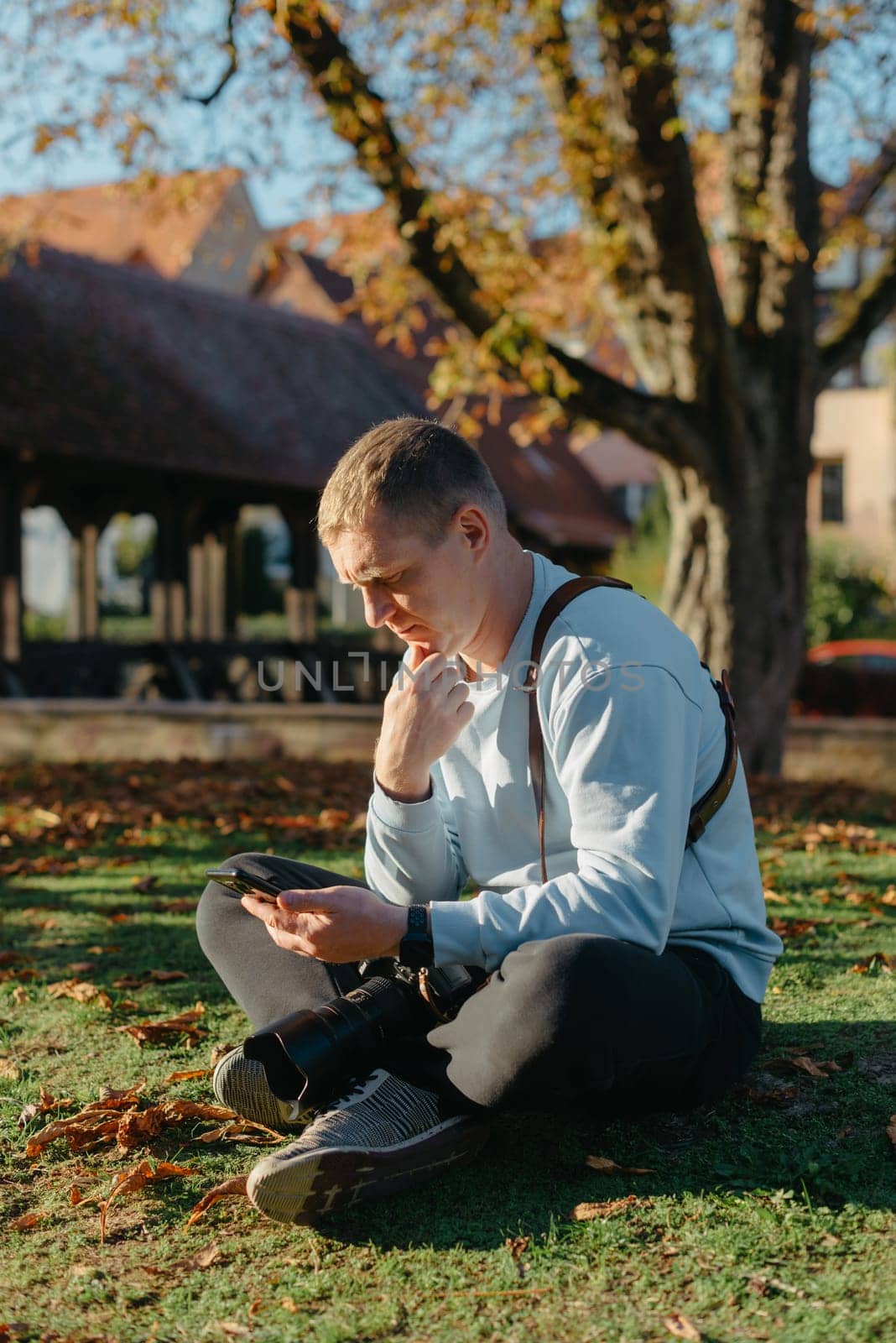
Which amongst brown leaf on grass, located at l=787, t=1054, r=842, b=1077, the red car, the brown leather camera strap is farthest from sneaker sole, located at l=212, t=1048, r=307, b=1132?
the red car

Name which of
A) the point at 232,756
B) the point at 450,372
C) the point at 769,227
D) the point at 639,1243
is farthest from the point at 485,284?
the point at 639,1243

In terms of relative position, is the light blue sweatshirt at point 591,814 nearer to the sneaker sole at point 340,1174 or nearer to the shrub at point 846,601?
the sneaker sole at point 340,1174

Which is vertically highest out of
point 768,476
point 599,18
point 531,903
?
point 599,18

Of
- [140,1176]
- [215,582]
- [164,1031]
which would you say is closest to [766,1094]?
[140,1176]

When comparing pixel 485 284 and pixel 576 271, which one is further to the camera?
pixel 576 271

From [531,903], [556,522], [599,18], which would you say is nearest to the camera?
[531,903]

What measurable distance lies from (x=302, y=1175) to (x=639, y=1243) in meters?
0.62

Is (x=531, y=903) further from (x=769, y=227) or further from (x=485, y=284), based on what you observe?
(x=485, y=284)

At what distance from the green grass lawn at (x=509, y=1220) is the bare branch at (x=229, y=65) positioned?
22.3ft

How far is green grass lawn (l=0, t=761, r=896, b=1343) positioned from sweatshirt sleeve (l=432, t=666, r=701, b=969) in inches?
9.3

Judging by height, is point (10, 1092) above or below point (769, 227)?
below

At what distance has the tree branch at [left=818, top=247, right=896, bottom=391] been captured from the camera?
10.2 meters

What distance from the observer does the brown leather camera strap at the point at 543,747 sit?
9.32ft

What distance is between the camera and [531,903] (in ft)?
8.76
